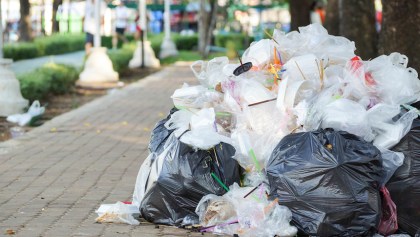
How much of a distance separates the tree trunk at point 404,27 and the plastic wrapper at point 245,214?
4.26m

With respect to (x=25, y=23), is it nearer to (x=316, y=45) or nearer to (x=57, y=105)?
(x=57, y=105)

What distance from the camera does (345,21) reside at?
15.9m

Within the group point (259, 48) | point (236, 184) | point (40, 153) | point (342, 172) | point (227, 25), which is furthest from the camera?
point (227, 25)

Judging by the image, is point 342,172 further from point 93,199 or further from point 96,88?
point 96,88

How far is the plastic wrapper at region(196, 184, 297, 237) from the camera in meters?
5.65

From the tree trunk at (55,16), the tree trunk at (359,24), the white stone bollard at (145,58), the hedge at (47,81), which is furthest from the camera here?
the tree trunk at (55,16)

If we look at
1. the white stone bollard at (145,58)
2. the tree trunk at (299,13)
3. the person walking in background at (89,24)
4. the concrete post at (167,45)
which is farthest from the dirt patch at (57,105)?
the concrete post at (167,45)

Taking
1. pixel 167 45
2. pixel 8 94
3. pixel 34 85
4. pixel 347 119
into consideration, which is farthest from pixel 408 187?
pixel 167 45

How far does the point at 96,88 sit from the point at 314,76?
1184 cm

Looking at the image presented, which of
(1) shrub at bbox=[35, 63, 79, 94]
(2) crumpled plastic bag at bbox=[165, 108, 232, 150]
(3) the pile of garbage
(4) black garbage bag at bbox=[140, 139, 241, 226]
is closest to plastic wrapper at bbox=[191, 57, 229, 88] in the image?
(3) the pile of garbage

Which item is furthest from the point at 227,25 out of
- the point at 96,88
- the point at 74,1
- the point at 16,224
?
the point at 16,224

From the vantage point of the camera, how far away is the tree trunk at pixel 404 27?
9609 mm

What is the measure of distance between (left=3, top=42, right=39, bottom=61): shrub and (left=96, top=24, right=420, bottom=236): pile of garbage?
1959 cm

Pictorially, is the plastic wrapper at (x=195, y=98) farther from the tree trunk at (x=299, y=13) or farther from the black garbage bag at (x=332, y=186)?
the tree trunk at (x=299, y=13)
